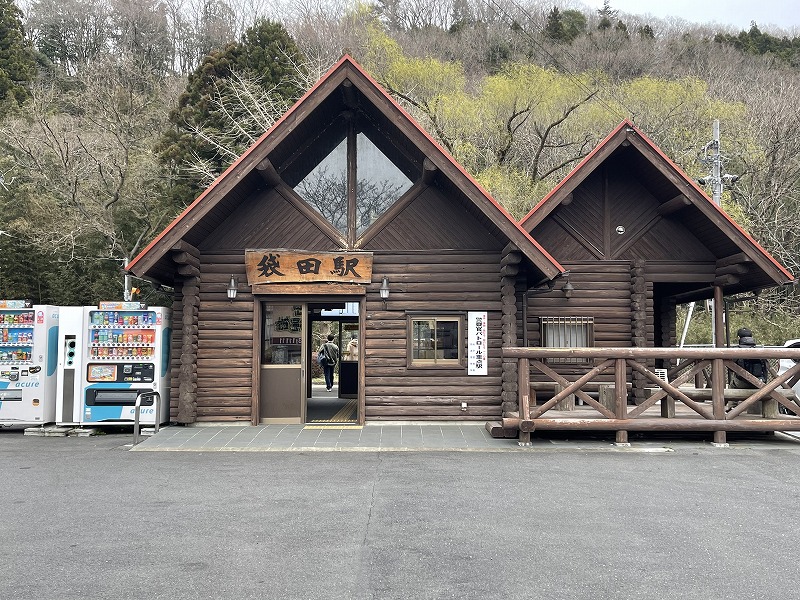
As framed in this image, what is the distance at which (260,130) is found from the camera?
25656 mm

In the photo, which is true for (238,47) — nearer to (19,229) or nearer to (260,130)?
(260,130)

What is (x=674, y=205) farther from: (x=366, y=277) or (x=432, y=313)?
(x=366, y=277)

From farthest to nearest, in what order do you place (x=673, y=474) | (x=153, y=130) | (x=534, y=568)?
(x=153, y=130), (x=673, y=474), (x=534, y=568)

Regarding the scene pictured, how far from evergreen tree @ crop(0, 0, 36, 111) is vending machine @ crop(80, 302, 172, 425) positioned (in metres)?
23.9

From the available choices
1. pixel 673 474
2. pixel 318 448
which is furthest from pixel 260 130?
pixel 673 474

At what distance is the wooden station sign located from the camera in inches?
460


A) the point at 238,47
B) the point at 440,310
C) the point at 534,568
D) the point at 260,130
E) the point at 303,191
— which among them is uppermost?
the point at 238,47

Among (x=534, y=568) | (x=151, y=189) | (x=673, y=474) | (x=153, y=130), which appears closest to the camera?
(x=534, y=568)

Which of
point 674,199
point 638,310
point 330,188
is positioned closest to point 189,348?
point 330,188

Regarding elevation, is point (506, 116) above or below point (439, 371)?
above

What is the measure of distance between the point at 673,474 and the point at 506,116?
63.7 ft

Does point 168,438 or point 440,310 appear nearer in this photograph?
point 168,438

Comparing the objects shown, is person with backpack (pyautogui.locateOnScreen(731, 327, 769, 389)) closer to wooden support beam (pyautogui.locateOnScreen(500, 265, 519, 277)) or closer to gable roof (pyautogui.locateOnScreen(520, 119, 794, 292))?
gable roof (pyautogui.locateOnScreen(520, 119, 794, 292))

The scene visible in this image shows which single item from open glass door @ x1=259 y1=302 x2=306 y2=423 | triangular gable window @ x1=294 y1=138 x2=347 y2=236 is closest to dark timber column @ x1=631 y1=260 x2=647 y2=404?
triangular gable window @ x1=294 y1=138 x2=347 y2=236
